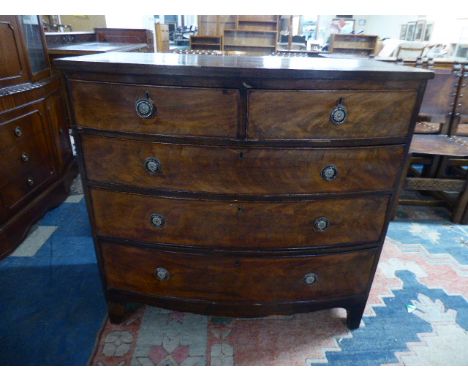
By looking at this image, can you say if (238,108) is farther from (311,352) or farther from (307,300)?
(311,352)

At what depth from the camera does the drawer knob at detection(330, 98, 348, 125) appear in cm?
105

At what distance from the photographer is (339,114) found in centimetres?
106

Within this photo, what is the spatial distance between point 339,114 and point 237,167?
379 millimetres

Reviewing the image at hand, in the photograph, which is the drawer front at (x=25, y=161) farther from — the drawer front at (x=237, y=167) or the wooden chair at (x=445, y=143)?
the wooden chair at (x=445, y=143)

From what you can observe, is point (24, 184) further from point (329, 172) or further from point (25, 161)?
point (329, 172)

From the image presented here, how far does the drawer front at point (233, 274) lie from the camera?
1.32m

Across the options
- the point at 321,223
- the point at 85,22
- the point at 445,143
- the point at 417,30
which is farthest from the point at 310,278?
the point at 417,30

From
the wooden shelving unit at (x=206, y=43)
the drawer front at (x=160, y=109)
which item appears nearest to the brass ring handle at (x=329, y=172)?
the drawer front at (x=160, y=109)

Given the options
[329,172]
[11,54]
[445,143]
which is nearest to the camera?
[329,172]

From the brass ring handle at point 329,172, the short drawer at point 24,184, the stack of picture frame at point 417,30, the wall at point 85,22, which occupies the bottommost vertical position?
the short drawer at point 24,184

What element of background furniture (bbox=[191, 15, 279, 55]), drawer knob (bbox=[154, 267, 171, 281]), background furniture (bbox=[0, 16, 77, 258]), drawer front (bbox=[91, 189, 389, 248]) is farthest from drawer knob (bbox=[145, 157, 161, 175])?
background furniture (bbox=[191, 15, 279, 55])

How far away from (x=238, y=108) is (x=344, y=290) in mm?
949

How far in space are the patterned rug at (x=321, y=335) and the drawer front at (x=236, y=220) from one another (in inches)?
21.3

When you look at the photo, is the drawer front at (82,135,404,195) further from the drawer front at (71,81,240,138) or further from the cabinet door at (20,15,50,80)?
the cabinet door at (20,15,50,80)
